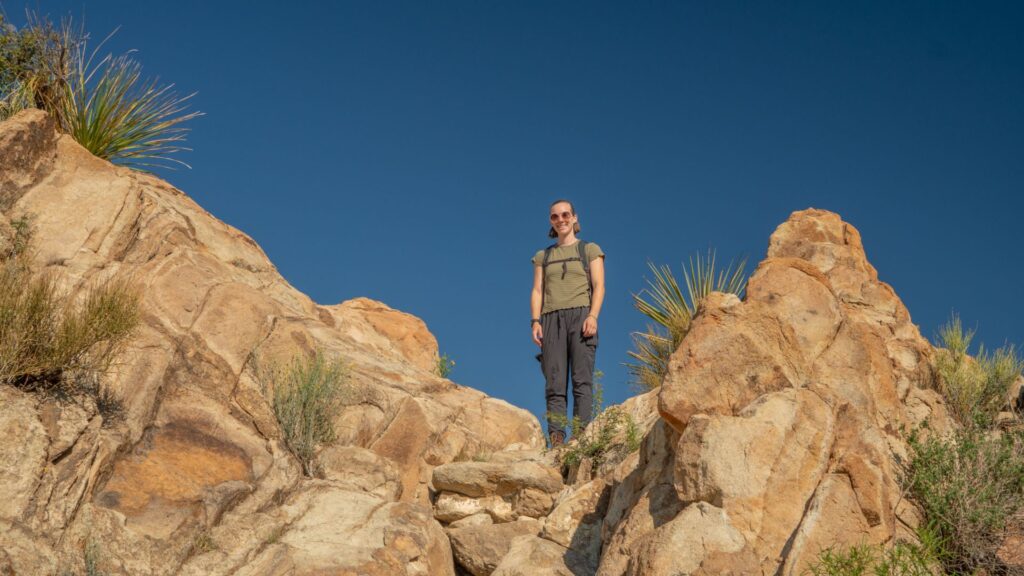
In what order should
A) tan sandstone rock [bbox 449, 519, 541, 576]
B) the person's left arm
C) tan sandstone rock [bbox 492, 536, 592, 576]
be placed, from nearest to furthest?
tan sandstone rock [bbox 492, 536, 592, 576]
tan sandstone rock [bbox 449, 519, 541, 576]
the person's left arm

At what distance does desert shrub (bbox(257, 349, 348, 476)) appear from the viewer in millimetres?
7914

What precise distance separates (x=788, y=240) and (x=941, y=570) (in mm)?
5415

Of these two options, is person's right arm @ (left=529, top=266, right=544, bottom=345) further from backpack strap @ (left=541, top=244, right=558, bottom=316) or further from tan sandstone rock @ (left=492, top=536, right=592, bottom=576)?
tan sandstone rock @ (left=492, top=536, right=592, bottom=576)

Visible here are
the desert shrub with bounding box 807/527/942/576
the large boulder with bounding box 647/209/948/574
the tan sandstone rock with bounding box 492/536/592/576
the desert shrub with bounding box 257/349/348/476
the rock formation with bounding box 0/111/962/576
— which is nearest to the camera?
the desert shrub with bounding box 807/527/942/576

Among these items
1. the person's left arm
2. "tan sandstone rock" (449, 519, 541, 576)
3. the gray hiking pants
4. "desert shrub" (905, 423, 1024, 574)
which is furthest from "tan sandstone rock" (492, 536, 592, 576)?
the person's left arm

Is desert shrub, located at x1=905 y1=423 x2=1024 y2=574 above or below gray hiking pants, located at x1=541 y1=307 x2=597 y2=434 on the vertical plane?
below

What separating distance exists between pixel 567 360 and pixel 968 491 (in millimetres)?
4362

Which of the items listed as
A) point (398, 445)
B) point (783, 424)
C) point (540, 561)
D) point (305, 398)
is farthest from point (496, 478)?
point (783, 424)

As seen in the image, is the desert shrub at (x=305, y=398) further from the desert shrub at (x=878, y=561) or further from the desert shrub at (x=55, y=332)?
the desert shrub at (x=878, y=561)

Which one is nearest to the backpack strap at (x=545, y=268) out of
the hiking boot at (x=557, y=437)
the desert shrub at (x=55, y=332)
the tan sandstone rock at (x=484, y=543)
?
the hiking boot at (x=557, y=437)

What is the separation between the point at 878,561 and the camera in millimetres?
5242

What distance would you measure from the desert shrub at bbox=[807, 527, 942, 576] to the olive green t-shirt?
4552 mm

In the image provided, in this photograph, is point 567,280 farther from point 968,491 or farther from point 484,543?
point 968,491

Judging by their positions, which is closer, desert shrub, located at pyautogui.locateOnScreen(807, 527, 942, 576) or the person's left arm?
desert shrub, located at pyautogui.locateOnScreen(807, 527, 942, 576)
